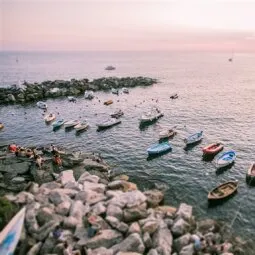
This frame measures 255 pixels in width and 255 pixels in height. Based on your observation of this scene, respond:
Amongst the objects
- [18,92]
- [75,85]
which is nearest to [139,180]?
[18,92]

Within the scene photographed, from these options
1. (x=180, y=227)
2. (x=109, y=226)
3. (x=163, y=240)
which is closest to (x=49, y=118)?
(x=109, y=226)

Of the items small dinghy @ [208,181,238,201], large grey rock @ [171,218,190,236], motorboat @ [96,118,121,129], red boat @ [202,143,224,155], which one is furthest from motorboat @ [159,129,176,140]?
large grey rock @ [171,218,190,236]

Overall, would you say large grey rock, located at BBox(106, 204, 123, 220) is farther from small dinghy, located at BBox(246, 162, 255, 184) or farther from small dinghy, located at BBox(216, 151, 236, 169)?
small dinghy, located at BBox(216, 151, 236, 169)

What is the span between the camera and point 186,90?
129 metres

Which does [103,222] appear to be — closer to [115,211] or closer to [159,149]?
[115,211]

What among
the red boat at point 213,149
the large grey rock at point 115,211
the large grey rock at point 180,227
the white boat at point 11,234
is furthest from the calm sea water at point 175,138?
the white boat at point 11,234

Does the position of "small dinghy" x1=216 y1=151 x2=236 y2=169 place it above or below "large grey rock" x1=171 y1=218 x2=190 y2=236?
below

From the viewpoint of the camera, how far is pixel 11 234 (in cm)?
2719

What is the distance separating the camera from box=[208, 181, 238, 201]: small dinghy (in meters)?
39.5

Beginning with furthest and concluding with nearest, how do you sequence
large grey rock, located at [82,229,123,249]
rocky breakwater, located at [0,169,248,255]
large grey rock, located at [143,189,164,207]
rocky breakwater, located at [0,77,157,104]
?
rocky breakwater, located at [0,77,157,104], large grey rock, located at [143,189,164,207], large grey rock, located at [82,229,123,249], rocky breakwater, located at [0,169,248,255]

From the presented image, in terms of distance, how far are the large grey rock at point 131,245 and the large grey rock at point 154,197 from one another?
25.6 feet

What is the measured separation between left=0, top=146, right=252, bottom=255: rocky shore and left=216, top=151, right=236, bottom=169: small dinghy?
14.5 meters

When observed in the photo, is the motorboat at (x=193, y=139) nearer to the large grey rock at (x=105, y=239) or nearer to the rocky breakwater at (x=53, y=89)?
the large grey rock at (x=105, y=239)

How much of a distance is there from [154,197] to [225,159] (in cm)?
1809
